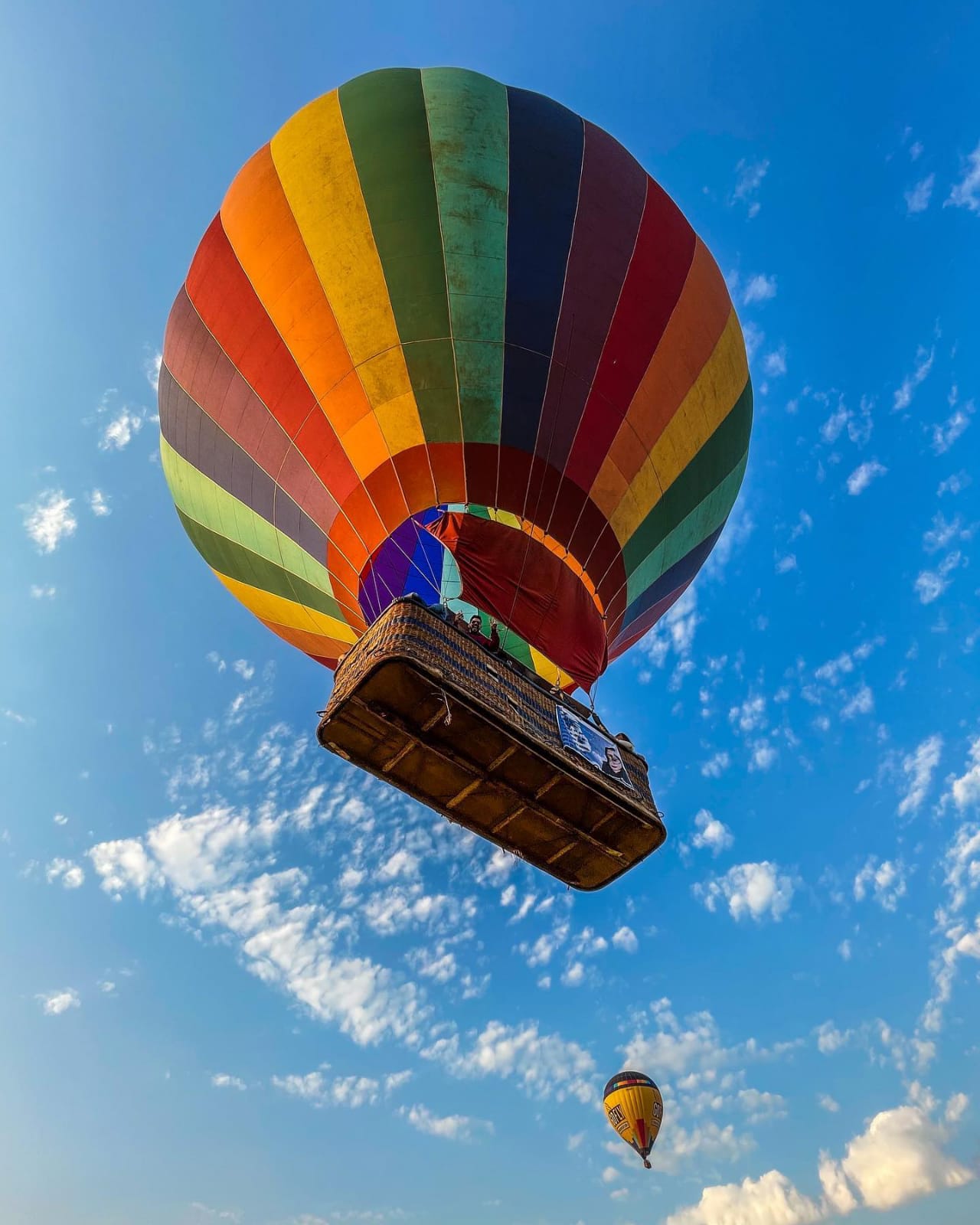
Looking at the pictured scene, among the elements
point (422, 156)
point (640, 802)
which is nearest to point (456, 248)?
point (422, 156)

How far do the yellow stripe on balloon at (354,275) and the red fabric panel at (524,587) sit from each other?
94cm

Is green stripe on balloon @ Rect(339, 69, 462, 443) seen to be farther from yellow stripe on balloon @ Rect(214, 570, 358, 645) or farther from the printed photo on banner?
the printed photo on banner

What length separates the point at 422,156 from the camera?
25.5ft

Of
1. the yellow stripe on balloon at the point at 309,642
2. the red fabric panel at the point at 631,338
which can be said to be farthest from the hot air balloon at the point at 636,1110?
the red fabric panel at the point at 631,338

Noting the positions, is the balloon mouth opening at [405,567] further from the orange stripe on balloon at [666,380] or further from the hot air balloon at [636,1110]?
the hot air balloon at [636,1110]

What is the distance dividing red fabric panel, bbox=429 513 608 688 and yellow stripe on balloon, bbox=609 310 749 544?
0.93 metres

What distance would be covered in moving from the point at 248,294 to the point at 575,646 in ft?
14.3

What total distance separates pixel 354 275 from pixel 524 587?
9.96 feet

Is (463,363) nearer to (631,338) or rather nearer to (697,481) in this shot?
(631,338)

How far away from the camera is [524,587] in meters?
7.75

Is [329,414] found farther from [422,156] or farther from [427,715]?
[427,715]

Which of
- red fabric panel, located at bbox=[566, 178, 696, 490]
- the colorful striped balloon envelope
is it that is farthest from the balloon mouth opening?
red fabric panel, located at bbox=[566, 178, 696, 490]

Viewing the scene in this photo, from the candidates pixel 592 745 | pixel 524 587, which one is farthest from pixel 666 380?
pixel 592 745

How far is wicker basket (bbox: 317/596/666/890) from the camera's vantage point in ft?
19.7
